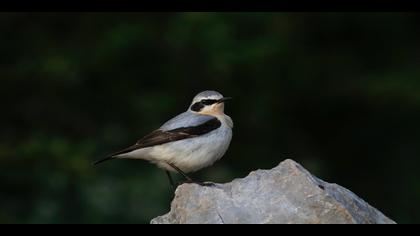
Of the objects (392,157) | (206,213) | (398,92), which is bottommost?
(392,157)

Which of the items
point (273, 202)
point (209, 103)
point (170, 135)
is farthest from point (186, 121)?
point (273, 202)

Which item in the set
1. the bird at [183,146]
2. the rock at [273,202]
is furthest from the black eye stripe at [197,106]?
the rock at [273,202]

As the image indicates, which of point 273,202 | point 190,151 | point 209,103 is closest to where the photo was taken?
point 273,202

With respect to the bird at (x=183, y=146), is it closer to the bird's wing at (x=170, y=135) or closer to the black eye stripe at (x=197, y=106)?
the bird's wing at (x=170, y=135)

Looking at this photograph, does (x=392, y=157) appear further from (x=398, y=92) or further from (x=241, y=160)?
(x=241, y=160)

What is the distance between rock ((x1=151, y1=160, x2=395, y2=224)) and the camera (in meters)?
6.25

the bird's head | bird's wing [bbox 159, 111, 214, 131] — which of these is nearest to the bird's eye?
the bird's head

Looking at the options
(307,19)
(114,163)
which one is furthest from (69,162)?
(307,19)

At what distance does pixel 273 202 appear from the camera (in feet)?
21.0

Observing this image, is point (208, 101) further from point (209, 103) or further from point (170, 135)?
point (170, 135)

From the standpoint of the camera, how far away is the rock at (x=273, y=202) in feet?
20.5

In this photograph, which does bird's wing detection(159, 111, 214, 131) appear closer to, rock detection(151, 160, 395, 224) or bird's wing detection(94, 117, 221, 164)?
bird's wing detection(94, 117, 221, 164)

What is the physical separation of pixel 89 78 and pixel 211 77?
1833mm

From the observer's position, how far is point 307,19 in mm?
15281
